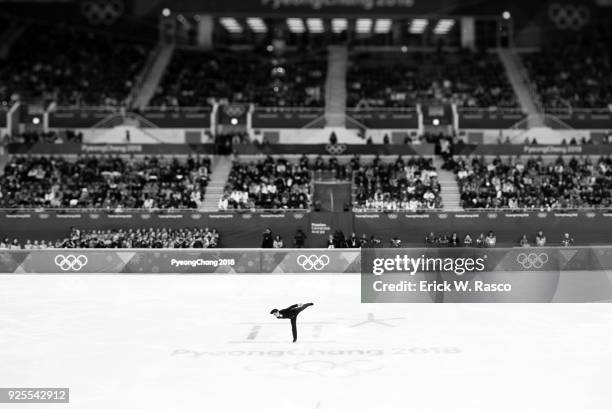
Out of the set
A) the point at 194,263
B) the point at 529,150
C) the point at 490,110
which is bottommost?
the point at 194,263

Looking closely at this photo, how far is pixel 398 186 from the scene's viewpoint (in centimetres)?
3681

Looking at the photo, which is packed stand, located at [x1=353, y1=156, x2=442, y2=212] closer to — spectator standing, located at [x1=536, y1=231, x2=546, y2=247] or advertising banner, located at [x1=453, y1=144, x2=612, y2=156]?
advertising banner, located at [x1=453, y1=144, x2=612, y2=156]

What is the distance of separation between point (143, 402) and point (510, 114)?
37.1 meters

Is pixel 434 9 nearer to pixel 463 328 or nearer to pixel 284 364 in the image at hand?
pixel 463 328

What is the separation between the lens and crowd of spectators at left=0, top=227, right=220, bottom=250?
103ft

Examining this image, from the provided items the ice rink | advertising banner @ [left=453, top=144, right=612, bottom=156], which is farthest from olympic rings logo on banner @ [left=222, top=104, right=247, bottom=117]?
the ice rink

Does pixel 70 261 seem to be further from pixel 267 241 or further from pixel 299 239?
pixel 299 239

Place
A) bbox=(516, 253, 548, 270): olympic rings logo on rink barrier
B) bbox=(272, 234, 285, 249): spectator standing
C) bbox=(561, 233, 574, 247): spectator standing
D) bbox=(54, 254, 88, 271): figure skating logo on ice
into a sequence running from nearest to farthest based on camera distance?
bbox=(516, 253, 548, 270): olympic rings logo on rink barrier, bbox=(54, 254, 88, 271): figure skating logo on ice, bbox=(561, 233, 574, 247): spectator standing, bbox=(272, 234, 285, 249): spectator standing

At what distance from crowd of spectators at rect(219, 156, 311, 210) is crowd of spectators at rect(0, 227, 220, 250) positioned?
254 centimetres

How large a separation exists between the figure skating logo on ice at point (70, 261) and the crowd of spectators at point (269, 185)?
8658 millimetres

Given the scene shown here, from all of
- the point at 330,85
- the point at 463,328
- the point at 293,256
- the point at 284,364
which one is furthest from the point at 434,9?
the point at 284,364

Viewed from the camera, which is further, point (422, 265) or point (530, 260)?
point (530, 260)

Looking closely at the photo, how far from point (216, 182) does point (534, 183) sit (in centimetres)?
1575

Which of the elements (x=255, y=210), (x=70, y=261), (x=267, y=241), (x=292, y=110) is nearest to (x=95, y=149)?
(x=255, y=210)
